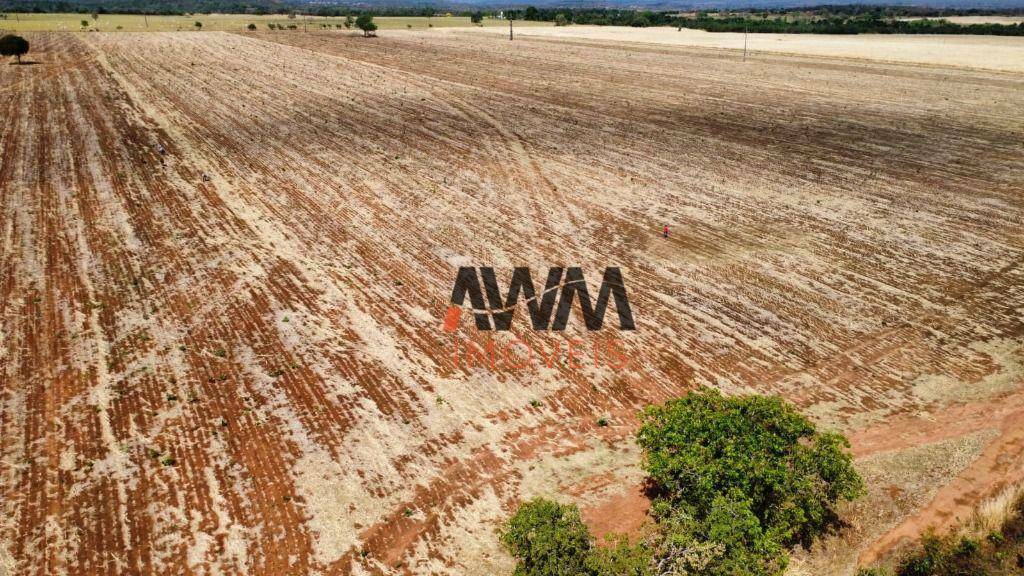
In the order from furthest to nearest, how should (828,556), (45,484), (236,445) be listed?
(236,445)
(45,484)
(828,556)

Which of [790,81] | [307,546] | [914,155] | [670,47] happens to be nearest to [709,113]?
[914,155]

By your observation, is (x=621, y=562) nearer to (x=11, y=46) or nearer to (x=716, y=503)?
(x=716, y=503)

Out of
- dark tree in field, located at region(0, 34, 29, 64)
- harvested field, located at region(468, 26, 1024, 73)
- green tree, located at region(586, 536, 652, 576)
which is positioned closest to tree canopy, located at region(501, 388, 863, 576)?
green tree, located at region(586, 536, 652, 576)

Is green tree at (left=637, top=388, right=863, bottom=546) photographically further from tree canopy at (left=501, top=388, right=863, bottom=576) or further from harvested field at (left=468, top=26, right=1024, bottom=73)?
harvested field at (left=468, top=26, right=1024, bottom=73)

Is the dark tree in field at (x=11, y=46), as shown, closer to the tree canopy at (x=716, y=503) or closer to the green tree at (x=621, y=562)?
the tree canopy at (x=716, y=503)

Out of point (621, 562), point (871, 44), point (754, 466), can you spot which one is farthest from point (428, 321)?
point (871, 44)

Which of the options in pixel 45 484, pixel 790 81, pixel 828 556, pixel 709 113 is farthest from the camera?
pixel 790 81

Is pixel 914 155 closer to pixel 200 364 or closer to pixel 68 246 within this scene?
pixel 200 364
